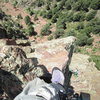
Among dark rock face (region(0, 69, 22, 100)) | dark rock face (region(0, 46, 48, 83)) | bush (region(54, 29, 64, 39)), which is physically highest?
bush (region(54, 29, 64, 39))

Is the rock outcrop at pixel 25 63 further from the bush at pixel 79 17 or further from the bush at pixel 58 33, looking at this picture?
the bush at pixel 79 17

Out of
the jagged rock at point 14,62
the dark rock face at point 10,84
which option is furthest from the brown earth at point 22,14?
the dark rock face at point 10,84

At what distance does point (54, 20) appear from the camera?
102 feet

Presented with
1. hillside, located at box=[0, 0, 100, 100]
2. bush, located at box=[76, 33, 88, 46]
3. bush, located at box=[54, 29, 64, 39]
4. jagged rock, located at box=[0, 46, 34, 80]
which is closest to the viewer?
jagged rock, located at box=[0, 46, 34, 80]

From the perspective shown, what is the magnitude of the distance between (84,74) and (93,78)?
68 cm

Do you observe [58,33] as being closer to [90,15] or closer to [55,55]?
[90,15]

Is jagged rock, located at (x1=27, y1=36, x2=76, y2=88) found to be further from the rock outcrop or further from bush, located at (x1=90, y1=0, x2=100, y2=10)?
bush, located at (x1=90, y1=0, x2=100, y2=10)

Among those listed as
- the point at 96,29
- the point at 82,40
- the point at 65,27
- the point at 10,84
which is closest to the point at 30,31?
the point at 65,27

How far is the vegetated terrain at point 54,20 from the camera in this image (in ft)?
85.7

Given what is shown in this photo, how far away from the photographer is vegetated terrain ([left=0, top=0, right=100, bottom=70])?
85.7 ft

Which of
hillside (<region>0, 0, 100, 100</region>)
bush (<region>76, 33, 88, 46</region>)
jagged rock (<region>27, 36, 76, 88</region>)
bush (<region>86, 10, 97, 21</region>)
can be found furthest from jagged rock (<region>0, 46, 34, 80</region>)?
bush (<region>86, 10, 97, 21</region>)

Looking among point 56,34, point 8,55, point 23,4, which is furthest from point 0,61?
point 23,4

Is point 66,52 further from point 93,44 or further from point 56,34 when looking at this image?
point 56,34

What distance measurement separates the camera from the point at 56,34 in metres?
27.5
